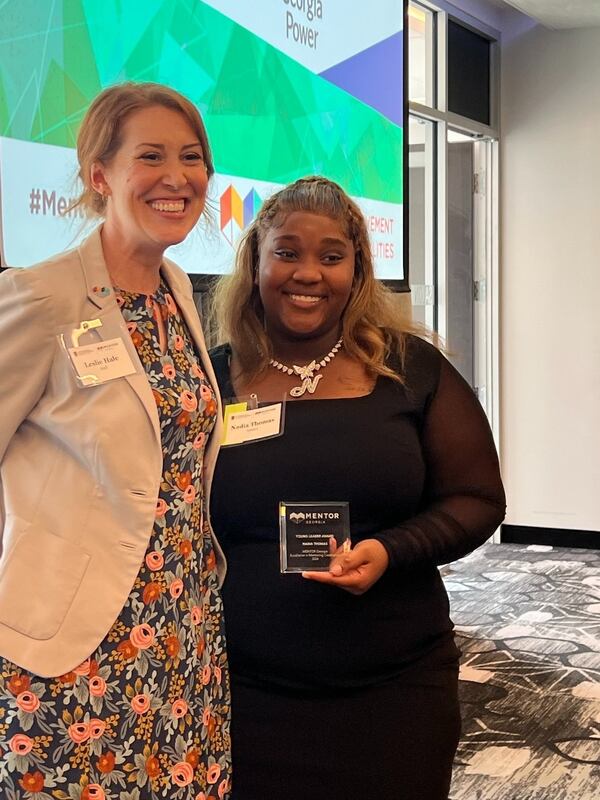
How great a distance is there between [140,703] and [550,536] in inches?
224

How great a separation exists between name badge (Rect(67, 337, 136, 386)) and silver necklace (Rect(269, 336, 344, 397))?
533 mm

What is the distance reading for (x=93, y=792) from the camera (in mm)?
1534

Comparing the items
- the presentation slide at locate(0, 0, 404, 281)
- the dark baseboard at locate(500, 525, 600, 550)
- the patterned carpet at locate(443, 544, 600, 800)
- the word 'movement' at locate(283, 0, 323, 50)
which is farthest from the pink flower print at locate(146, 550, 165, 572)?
the dark baseboard at locate(500, 525, 600, 550)

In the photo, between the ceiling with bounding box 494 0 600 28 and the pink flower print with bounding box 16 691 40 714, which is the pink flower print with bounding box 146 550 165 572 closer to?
the pink flower print with bounding box 16 691 40 714

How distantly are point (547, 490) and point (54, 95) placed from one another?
4.85m

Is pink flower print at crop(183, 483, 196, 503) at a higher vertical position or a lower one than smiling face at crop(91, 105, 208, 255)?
lower

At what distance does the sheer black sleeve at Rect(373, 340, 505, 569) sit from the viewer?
1939 mm

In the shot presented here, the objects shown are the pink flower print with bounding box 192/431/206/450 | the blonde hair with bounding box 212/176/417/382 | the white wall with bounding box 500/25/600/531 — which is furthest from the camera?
the white wall with bounding box 500/25/600/531

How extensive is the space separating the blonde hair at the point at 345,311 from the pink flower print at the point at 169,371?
1.40 ft

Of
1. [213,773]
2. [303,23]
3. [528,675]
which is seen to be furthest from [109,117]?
[528,675]

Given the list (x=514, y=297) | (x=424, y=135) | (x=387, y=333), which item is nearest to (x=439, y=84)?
(x=424, y=135)

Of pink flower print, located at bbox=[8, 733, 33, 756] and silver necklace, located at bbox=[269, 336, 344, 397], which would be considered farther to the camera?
silver necklace, located at bbox=[269, 336, 344, 397]

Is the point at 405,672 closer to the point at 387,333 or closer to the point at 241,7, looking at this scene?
the point at 387,333

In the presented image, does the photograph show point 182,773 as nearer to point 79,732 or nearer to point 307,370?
point 79,732
